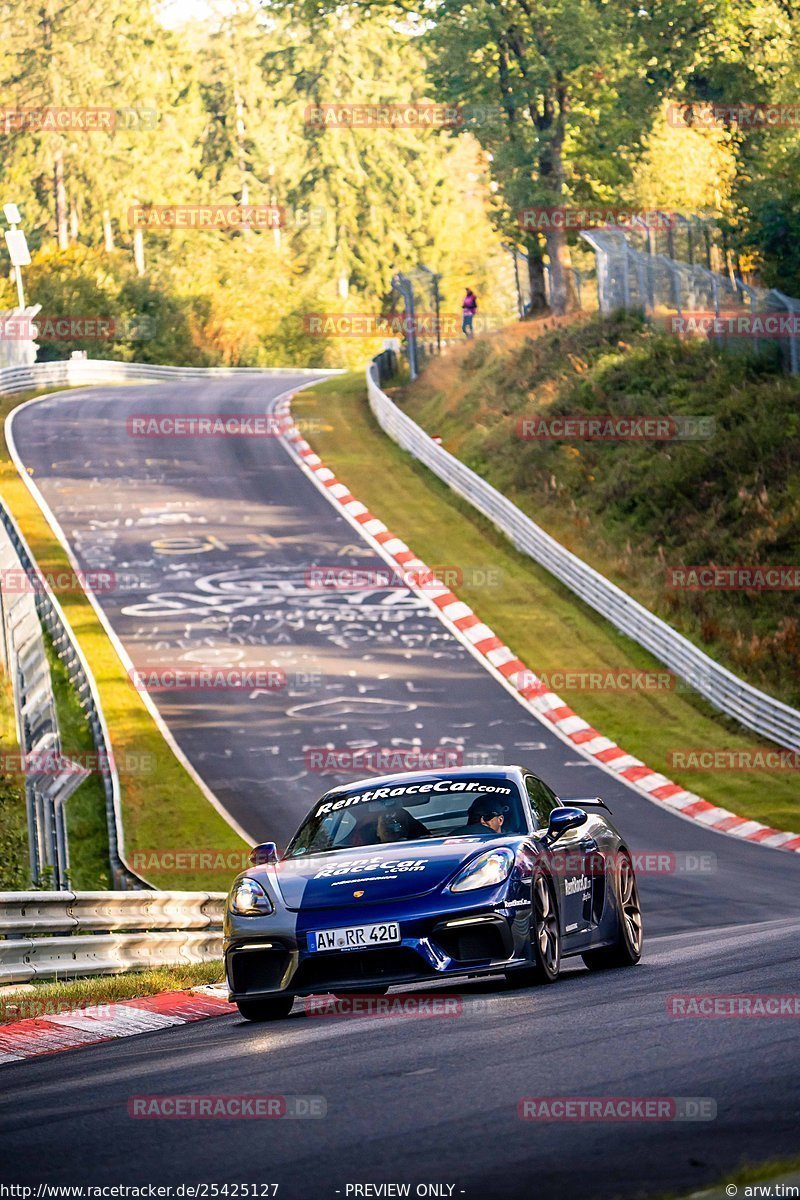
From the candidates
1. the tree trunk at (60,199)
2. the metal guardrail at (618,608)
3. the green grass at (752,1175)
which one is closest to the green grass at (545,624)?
the metal guardrail at (618,608)

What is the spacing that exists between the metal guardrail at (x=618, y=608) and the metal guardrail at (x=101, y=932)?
Answer: 13.0m

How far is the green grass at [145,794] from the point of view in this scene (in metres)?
21.6

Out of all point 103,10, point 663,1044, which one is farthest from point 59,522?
point 103,10

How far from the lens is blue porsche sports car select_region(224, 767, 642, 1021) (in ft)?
31.2

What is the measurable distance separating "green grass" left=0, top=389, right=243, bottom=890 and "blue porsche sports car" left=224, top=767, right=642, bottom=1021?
10.0 meters

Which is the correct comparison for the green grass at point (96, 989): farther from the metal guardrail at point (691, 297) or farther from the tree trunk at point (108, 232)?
the tree trunk at point (108, 232)

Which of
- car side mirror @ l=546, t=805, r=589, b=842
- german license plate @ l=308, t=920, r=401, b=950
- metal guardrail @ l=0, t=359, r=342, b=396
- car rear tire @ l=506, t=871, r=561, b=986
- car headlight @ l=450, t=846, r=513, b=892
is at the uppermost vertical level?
metal guardrail @ l=0, t=359, r=342, b=396

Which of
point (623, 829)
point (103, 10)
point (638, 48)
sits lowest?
point (623, 829)

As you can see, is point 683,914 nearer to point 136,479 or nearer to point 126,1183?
point 126,1183

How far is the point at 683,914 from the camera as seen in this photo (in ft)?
57.4

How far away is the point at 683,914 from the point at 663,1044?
10167mm

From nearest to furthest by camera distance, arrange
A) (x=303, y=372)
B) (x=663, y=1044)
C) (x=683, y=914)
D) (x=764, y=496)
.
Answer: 1. (x=663, y=1044)
2. (x=683, y=914)
3. (x=764, y=496)
4. (x=303, y=372)

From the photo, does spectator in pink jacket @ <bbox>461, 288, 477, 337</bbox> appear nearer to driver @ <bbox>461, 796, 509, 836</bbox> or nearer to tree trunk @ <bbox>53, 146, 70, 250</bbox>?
tree trunk @ <bbox>53, 146, 70, 250</bbox>

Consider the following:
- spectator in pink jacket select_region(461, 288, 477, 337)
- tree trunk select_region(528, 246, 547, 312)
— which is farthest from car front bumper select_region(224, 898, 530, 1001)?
tree trunk select_region(528, 246, 547, 312)
